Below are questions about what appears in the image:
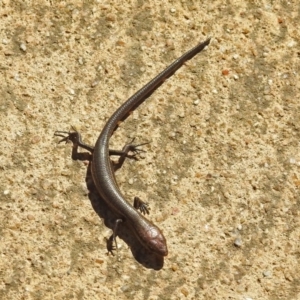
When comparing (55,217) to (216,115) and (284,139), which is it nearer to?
(216,115)

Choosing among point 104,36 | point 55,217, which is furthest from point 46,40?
point 55,217

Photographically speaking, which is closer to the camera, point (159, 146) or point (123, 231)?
point (123, 231)

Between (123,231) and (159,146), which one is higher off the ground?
(159,146)
